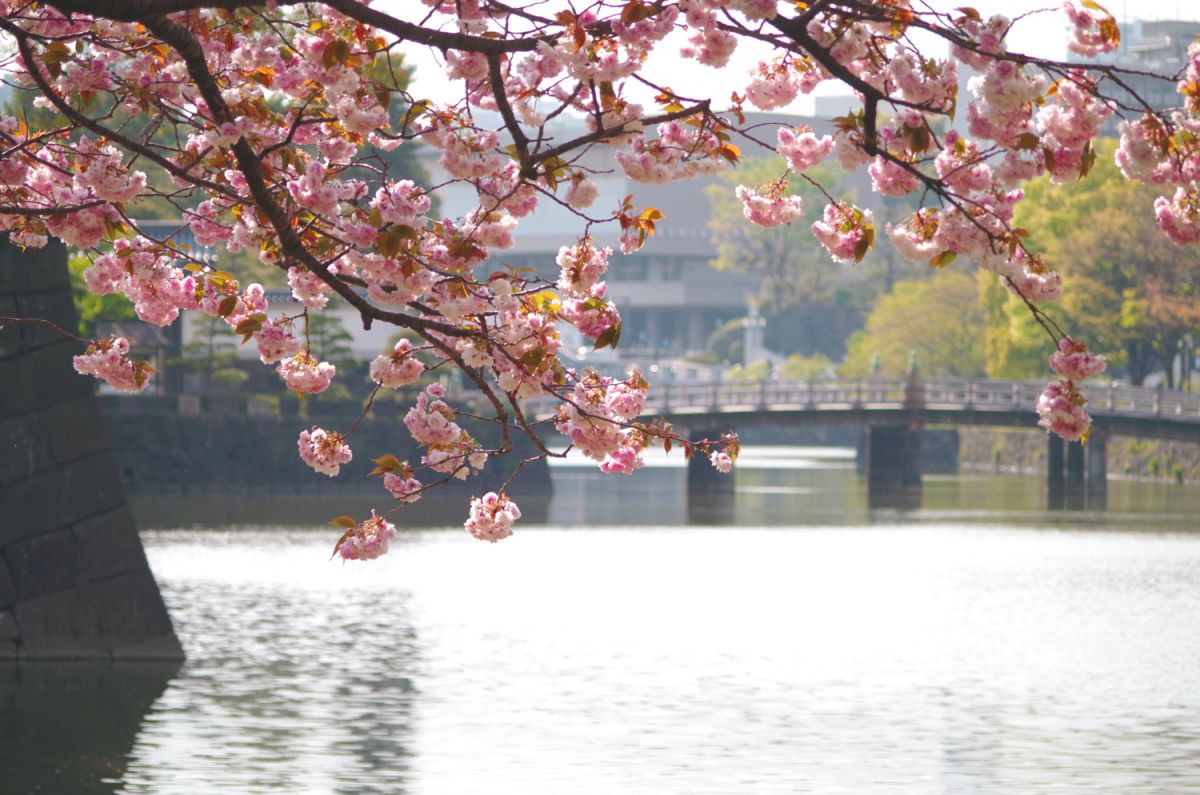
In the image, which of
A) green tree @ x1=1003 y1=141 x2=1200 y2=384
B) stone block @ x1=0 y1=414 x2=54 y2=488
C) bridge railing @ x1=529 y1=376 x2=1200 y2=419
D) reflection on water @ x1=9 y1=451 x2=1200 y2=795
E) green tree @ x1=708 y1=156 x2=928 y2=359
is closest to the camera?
reflection on water @ x1=9 y1=451 x2=1200 y2=795

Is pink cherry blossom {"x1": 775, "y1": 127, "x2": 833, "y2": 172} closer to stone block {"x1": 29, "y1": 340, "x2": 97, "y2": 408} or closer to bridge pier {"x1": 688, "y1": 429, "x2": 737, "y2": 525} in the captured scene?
stone block {"x1": 29, "y1": 340, "x2": 97, "y2": 408}

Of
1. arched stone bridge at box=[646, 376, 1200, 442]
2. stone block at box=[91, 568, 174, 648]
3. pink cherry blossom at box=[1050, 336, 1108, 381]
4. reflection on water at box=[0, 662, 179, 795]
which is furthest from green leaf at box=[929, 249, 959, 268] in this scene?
arched stone bridge at box=[646, 376, 1200, 442]

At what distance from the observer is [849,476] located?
262 feet

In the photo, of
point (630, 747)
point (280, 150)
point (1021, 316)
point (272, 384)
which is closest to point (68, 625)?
point (630, 747)

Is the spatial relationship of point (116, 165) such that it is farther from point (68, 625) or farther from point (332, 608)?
point (332, 608)

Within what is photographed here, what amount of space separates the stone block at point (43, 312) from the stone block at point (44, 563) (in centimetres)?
197

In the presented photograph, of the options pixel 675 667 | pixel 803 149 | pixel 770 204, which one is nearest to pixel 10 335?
pixel 675 667

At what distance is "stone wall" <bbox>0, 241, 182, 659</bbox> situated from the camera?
865 inches

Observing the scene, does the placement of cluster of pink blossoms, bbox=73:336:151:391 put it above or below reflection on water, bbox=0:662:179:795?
above

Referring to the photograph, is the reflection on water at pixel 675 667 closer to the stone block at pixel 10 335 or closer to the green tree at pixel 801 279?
the stone block at pixel 10 335

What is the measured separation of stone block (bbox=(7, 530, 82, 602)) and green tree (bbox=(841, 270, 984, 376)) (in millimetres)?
61551

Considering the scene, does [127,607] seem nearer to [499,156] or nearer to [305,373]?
[305,373]

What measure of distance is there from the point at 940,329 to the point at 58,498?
2500 inches

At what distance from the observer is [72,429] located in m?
22.4
